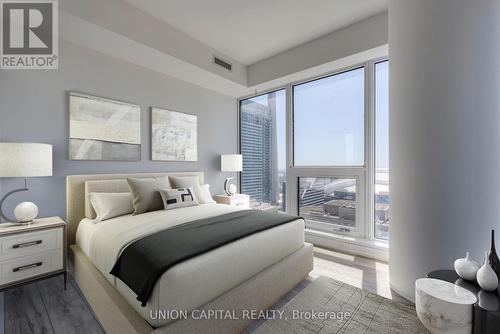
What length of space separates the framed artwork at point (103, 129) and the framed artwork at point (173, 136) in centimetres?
24

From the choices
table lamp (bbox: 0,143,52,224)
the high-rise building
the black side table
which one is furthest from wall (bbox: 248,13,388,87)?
table lamp (bbox: 0,143,52,224)

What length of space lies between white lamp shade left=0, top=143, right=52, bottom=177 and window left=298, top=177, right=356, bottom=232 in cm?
332

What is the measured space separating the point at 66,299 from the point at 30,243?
1.89 feet

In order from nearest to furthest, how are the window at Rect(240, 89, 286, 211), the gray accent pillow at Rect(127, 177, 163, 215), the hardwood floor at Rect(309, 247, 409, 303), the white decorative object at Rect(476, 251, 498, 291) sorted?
the white decorative object at Rect(476, 251, 498, 291) < the hardwood floor at Rect(309, 247, 409, 303) < the gray accent pillow at Rect(127, 177, 163, 215) < the window at Rect(240, 89, 286, 211)

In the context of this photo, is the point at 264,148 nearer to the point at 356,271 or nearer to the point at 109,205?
the point at 356,271

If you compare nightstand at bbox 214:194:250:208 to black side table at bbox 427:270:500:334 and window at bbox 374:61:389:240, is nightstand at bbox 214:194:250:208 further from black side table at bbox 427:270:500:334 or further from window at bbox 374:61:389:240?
black side table at bbox 427:270:500:334

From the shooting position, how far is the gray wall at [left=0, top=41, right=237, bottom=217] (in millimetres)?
2241

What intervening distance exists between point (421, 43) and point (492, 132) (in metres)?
0.87

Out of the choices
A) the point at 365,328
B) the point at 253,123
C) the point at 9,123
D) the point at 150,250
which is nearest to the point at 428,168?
the point at 365,328

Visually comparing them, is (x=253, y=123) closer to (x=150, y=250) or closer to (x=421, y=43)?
(x=421, y=43)

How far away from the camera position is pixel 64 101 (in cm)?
252

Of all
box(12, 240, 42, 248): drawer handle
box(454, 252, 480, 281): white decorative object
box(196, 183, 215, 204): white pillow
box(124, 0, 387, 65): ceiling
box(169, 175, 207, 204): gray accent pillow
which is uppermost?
box(124, 0, 387, 65): ceiling

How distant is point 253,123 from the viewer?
4.55 m

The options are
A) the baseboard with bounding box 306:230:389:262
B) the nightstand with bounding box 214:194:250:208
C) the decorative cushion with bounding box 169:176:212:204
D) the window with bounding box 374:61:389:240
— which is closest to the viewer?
the baseboard with bounding box 306:230:389:262
